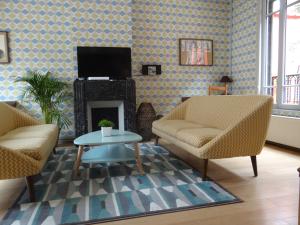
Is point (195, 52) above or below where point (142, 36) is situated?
below

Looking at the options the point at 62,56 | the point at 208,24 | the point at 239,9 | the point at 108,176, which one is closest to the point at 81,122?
the point at 62,56

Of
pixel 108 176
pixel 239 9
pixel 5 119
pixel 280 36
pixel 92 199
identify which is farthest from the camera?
pixel 239 9

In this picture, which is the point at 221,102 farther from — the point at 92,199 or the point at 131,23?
the point at 131,23

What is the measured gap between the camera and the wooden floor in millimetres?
1691

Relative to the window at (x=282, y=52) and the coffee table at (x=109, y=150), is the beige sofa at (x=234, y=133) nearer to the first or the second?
the coffee table at (x=109, y=150)

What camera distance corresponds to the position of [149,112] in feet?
15.1

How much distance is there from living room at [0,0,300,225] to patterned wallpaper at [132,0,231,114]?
0.02 meters

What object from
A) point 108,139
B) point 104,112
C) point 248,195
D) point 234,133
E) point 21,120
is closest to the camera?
point 248,195

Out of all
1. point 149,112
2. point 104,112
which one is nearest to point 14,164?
point 104,112

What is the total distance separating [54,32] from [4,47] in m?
0.84

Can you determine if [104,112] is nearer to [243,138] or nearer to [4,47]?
[4,47]

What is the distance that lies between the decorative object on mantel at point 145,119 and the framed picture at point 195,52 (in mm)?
1237

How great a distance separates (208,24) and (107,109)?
2.77 meters

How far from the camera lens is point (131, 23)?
4.51m
